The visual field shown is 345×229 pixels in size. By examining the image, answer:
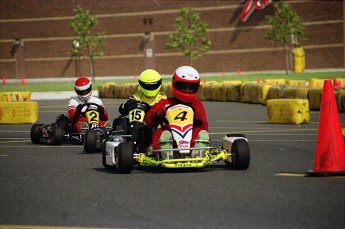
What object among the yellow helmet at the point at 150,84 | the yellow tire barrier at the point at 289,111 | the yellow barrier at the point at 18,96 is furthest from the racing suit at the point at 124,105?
the yellow barrier at the point at 18,96

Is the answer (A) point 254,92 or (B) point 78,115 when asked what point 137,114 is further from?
(A) point 254,92

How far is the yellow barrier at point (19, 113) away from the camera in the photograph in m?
23.4

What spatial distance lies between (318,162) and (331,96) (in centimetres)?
72

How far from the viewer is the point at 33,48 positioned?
255 ft

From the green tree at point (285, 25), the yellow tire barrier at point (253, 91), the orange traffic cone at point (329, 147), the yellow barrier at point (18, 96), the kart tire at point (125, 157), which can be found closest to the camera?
the orange traffic cone at point (329, 147)

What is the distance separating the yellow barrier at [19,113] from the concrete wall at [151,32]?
47.6 metres

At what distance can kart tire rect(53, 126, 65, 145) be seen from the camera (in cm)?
1572

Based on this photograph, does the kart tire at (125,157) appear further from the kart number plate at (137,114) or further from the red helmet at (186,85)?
the kart number plate at (137,114)

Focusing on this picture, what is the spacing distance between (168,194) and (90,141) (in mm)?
5149

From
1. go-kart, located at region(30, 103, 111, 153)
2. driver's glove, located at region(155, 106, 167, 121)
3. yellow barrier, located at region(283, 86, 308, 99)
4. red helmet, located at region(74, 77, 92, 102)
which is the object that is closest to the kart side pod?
driver's glove, located at region(155, 106, 167, 121)

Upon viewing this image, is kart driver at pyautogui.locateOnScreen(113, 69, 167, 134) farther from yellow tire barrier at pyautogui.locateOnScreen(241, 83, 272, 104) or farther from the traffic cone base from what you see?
yellow tire barrier at pyautogui.locateOnScreen(241, 83, 272, 104)

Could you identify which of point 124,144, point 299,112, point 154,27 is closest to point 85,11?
point 154,27

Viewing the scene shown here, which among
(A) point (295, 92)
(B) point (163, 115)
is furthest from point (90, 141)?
(A) point (295, 92)

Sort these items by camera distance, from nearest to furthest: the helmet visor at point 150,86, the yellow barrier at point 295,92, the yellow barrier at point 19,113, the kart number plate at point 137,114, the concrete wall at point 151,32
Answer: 1. the kart number plate at point 137,114
2. the helmet visor at point 150,86
3. the yellow barrier at point 19,113
4. the yellow barrier at point 295,92
5. the concrete wall at point 151,32
